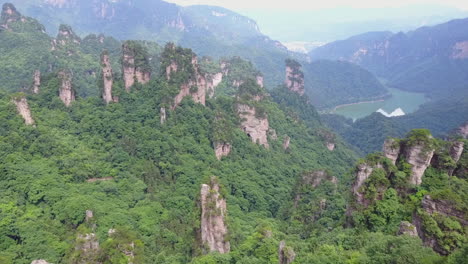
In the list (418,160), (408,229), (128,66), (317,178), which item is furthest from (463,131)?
(128,66)

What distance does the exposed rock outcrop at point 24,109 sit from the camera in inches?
1608

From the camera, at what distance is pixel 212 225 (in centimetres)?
2895

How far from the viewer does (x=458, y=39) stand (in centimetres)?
17775

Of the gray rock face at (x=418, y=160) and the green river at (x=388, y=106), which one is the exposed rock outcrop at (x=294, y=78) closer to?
the green river at (x=388, y=106)

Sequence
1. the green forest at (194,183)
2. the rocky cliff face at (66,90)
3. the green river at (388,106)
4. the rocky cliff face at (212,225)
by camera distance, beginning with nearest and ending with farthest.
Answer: the green forest at (194,183), the rocky cliff face at (212,225), the rocky cliff face at (66,90), the green river at (388,106)

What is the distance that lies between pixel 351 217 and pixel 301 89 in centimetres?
7465

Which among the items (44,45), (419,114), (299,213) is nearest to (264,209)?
(299,213)

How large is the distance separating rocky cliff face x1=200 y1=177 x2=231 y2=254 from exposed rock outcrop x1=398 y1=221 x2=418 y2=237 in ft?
42.2

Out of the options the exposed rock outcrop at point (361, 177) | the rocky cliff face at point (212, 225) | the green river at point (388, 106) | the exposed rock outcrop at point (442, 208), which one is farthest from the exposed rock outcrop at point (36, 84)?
the green river at point (388, 106)

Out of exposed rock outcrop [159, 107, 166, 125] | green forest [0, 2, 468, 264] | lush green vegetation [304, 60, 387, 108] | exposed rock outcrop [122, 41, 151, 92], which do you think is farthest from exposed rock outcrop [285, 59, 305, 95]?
exposed rock outcrop [159, 107, 166, 125]

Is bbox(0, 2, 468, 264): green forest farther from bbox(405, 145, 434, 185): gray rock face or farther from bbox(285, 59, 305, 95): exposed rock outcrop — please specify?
bbox(285, 59, 305, 95): exposed rock outcrop

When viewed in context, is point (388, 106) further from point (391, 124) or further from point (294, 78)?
point (294, 78)

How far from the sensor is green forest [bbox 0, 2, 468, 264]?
78.1 ft

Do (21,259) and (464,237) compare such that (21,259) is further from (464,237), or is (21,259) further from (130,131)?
(464,237)
